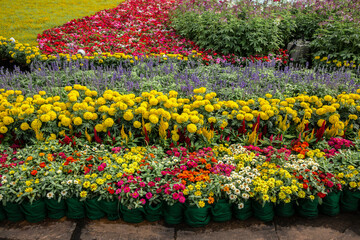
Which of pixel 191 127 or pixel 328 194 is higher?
pixel 191 127

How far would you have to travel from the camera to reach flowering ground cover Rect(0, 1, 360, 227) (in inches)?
101

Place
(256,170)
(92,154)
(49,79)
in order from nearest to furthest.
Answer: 1. (256,170)
2. (92,154)
3. (49,79)

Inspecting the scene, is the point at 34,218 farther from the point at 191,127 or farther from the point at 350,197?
the point at 350,197

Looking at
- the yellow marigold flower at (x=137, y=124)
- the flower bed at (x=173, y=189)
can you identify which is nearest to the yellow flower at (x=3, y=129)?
the flower bed at (x=173, y=189)

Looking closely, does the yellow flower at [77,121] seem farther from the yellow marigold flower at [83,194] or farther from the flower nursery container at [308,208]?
the flower nursery container at [308,208]

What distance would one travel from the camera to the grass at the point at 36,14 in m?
8.68

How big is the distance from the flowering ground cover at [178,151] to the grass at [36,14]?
185 inches

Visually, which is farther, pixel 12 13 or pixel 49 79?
pixel 12 13

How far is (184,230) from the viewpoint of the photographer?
2.57m

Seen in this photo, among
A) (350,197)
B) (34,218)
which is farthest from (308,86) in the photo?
(34,218)

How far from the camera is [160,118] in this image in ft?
11.3

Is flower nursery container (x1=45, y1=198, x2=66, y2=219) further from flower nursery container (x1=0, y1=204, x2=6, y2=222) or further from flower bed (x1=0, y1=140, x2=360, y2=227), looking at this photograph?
flower nursery container (x1=0, y1=204, x2=6, y2=222)

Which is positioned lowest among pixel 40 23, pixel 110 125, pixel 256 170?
pixel 256 170

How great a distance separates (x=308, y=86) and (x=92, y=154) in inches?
138
